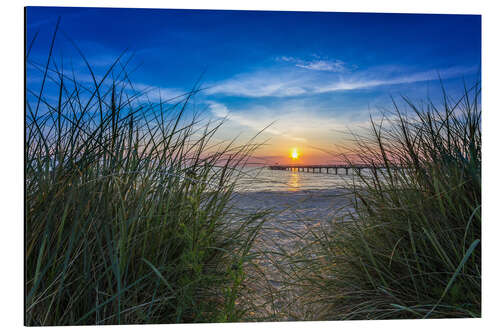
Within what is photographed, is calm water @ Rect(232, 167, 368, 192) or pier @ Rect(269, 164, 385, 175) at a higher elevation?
pier @ Rect(269, 164, 385, 175)

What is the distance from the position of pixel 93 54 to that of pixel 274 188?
54.9 inches

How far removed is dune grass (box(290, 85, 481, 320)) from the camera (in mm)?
1611

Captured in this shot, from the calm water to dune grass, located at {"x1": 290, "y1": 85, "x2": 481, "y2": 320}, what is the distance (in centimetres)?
25

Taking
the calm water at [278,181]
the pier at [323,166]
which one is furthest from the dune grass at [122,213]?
the pier at [323,166]

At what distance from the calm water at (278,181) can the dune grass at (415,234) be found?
0.83 ft

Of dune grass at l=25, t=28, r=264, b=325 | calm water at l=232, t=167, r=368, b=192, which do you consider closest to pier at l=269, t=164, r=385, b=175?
calm water at l=232, t=167, r=368, b=192

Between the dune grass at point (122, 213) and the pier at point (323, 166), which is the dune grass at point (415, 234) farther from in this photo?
the dune grass at point (122, 213)

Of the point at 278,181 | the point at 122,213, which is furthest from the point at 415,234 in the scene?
the point at 122,213

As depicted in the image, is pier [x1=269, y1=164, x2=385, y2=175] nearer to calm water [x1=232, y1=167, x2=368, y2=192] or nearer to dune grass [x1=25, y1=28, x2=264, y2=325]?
calm water [x1=232, y1=167, x2=368, y2=192]

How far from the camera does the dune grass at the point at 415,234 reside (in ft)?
5.29

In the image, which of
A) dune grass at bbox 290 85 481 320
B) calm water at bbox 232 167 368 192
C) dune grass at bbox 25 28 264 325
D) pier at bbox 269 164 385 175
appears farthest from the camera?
pier at bbox 269 164 385 175

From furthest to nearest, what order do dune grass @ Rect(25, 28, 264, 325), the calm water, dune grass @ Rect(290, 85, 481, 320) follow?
the calm water < dune grass @ Rect(290, 85, 481, 320) < dune grass @ Rect(25, 28, 264, 325)

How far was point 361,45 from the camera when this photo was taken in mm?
2094

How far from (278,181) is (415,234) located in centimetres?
80
